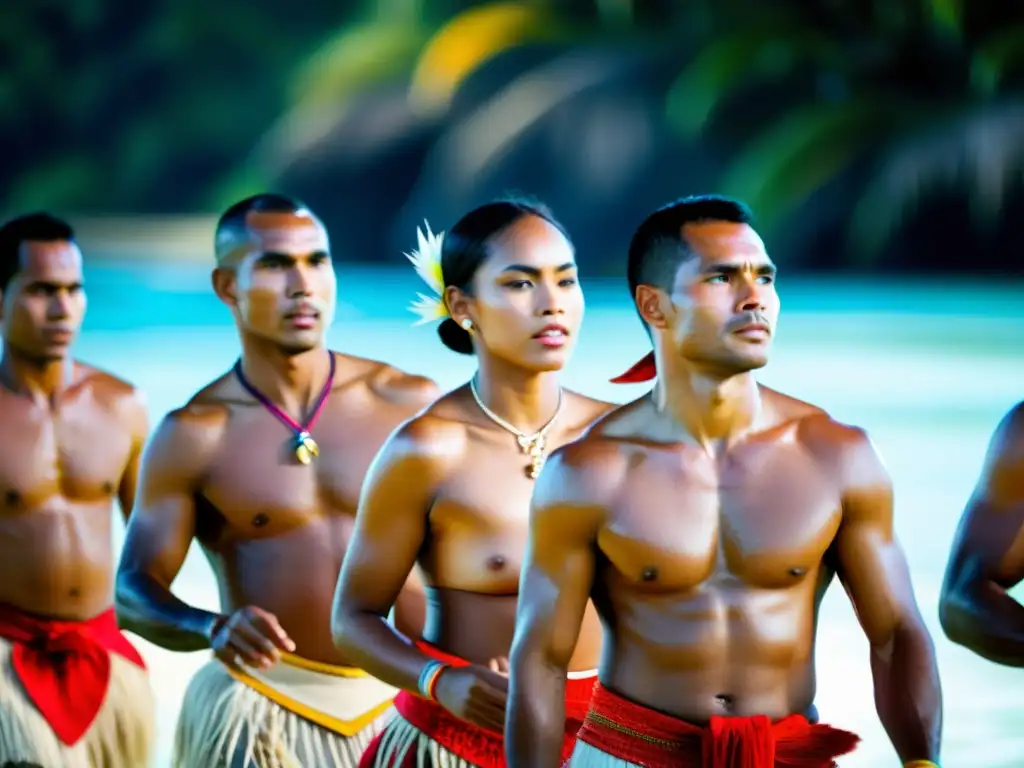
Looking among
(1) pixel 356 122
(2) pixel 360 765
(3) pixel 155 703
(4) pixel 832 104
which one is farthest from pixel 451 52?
(2) pixel 360 765

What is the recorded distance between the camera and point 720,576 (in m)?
2.97

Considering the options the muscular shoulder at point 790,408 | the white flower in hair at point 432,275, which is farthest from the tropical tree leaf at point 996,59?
the muscular shoulder at point 790,408

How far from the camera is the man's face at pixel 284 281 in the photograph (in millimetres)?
4273

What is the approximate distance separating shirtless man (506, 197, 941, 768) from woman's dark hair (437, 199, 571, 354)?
742mm

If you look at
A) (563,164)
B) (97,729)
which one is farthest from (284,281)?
(563,164)

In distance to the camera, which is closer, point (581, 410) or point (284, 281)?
point (581, 410)

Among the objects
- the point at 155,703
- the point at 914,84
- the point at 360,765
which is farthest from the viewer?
the point at 914,84

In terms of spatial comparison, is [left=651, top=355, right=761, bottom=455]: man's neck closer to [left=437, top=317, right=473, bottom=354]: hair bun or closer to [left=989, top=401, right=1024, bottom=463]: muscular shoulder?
[left=989, top=401, right=1024, bottom=463]: muscular shoulder

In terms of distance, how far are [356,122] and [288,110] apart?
33 cm

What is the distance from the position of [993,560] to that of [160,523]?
5.38ft

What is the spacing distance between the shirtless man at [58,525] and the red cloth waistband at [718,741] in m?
2.03

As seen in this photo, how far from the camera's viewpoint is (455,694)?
11.1 ft

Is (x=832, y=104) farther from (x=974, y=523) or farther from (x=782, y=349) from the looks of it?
(x=974, y=523)

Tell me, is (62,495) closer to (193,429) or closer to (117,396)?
(117,396)
